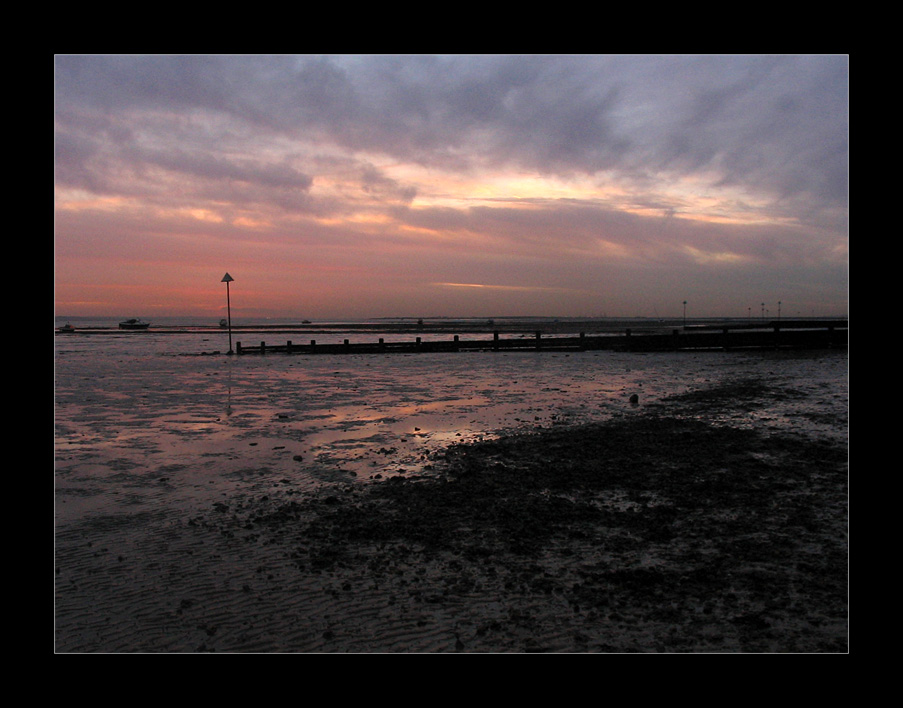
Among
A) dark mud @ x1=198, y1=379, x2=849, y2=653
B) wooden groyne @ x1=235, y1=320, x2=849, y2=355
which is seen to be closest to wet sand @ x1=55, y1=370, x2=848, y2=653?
dark mud @ x1=198, y1=379, x2=849, y2=653

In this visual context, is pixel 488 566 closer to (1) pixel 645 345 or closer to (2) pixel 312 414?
(2) pixel 312 414

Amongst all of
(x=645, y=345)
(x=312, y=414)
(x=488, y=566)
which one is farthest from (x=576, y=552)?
(x=645, y=345)

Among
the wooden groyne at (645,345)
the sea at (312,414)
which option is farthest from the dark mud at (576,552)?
the wooden groyne at (645,345)

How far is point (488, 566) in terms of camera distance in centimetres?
510

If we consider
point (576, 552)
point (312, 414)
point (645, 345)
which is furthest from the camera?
point (645, 345)

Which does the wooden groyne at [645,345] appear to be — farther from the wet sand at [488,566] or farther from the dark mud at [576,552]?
the wet sand at [488,566]

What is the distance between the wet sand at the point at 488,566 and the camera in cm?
401

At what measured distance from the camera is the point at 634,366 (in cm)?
2658

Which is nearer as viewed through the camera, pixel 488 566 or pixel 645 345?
Answer: pixel 488 566

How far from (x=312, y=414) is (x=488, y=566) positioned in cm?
952

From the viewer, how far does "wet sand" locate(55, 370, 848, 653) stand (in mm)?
4012

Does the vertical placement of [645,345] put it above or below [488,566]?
above

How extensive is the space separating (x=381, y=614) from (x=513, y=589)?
3.67 ft
